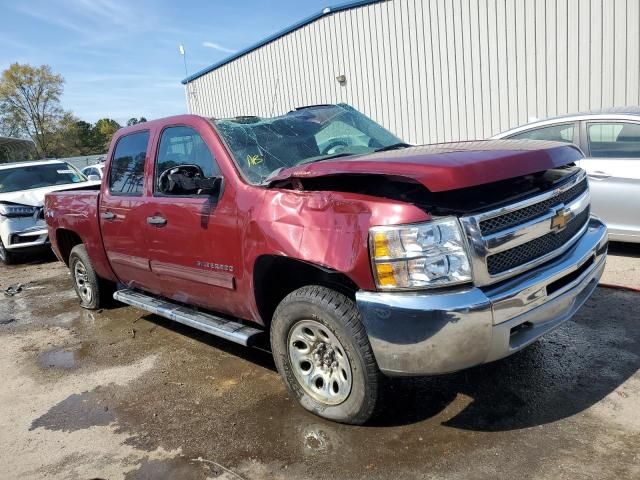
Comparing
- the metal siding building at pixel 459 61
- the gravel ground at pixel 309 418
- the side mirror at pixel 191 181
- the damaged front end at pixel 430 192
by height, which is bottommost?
the gravel ground at pixel 309 418

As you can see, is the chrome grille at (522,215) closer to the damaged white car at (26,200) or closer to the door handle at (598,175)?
the door handle at (598,175)

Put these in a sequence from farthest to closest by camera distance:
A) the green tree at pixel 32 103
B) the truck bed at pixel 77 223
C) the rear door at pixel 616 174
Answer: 1. the green tree at pixel 32 103
2. the rear door at pixel 616 174
3. the truck bed at pixel 77 223

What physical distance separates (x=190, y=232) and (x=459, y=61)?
8552 mm

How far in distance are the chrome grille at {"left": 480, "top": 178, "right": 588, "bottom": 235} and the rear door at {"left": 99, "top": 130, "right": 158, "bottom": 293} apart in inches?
112

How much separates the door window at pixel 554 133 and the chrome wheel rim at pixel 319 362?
429cm

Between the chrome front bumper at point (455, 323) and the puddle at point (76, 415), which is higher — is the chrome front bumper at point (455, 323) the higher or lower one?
the higher one

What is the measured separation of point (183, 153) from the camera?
13.7 feet

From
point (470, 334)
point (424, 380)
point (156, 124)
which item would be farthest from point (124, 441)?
point (156, 124)

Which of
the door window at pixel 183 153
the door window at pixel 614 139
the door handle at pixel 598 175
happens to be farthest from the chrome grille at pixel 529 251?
the door window at pixel 614 139

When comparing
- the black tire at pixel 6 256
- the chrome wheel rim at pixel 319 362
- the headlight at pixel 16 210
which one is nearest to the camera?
the chrome wheel rim at pixel 319 362

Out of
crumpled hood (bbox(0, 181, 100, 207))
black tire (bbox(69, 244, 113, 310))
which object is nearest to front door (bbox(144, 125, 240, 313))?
→ black tire (bbox(69, 244, 113, 310))

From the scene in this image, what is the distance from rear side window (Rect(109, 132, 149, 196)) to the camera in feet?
15.3

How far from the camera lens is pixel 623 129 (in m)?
5.75

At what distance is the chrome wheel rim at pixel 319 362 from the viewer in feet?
9.98
